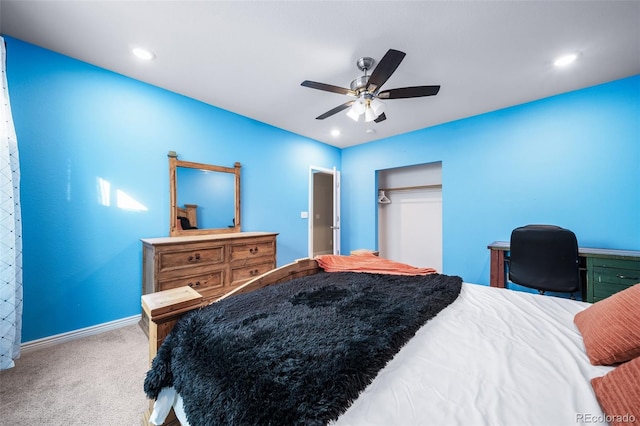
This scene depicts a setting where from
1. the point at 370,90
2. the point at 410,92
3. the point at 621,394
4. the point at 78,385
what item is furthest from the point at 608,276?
the point at 78,385

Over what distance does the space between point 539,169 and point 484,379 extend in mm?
3243

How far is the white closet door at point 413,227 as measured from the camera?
4078 mm

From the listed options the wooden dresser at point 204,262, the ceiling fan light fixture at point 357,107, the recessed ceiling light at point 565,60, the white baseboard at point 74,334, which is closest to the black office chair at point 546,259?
the recessed ceiling light at point 565,60

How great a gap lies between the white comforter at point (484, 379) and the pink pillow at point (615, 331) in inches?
1.8

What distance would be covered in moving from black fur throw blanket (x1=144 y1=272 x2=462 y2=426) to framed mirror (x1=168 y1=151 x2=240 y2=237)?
1.92 metres

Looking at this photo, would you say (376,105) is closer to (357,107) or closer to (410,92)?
(357,107)

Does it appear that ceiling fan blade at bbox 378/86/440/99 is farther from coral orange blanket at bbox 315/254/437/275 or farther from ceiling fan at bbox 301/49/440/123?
coral orange blanket at bbox 315/254/437/275

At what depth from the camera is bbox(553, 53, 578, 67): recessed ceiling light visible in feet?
6.84

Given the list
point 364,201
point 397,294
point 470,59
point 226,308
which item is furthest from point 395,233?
point 226,308

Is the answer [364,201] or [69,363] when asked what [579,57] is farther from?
[69,363]

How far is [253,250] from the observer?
2.92 m

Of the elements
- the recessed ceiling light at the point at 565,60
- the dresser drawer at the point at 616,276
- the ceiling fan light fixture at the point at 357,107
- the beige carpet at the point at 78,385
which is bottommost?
the beige carpet at the point at 78,385

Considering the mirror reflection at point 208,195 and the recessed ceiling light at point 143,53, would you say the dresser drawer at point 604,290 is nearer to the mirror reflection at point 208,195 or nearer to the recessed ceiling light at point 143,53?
the mirror reflection at point 208,195

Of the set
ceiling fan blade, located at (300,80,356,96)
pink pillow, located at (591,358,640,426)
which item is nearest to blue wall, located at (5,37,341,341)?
ceiling fan blade, located at (300,80,356,96)
